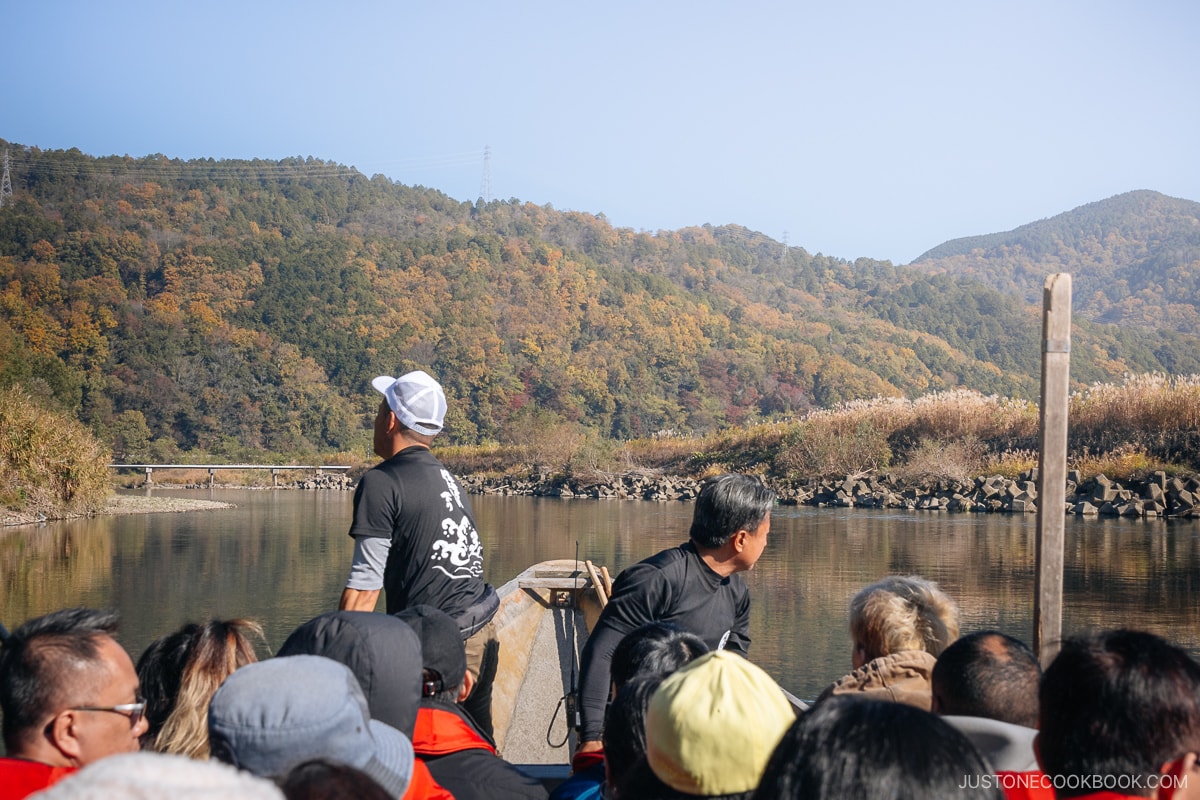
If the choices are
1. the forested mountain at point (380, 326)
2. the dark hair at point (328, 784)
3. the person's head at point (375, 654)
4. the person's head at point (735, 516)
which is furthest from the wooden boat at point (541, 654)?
the forested mountain at point (380, 326)

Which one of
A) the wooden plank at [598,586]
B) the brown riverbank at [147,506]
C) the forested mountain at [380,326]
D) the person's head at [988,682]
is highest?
the forested mountain at [380,326]

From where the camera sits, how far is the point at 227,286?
244 feet

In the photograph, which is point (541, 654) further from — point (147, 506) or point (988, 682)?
point (147, 506)

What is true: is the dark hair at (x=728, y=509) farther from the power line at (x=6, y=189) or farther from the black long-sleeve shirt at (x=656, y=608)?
the power line at (x=6, y=189)

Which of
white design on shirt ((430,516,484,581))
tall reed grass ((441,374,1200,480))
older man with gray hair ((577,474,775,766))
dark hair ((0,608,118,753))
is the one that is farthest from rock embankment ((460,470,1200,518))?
dark hair ((0,608,118,753))

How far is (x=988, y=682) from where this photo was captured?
2412 millimetres

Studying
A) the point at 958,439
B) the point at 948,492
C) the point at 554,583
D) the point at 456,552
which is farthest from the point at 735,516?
the point at 958,439

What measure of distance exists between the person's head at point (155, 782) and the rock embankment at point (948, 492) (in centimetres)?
1385

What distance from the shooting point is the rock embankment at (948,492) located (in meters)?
20.7

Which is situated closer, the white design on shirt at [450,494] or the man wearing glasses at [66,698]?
the man wearing glasses at [66,698]

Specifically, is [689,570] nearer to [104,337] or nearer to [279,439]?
[279,439]

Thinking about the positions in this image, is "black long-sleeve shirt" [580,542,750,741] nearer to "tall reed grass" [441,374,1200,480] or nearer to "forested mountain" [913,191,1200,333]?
"tall reed grass" [441,374,1200,480]

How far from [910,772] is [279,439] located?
63.0 metres

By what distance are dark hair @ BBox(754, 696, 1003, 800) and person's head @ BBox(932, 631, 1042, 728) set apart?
118 centimetres
